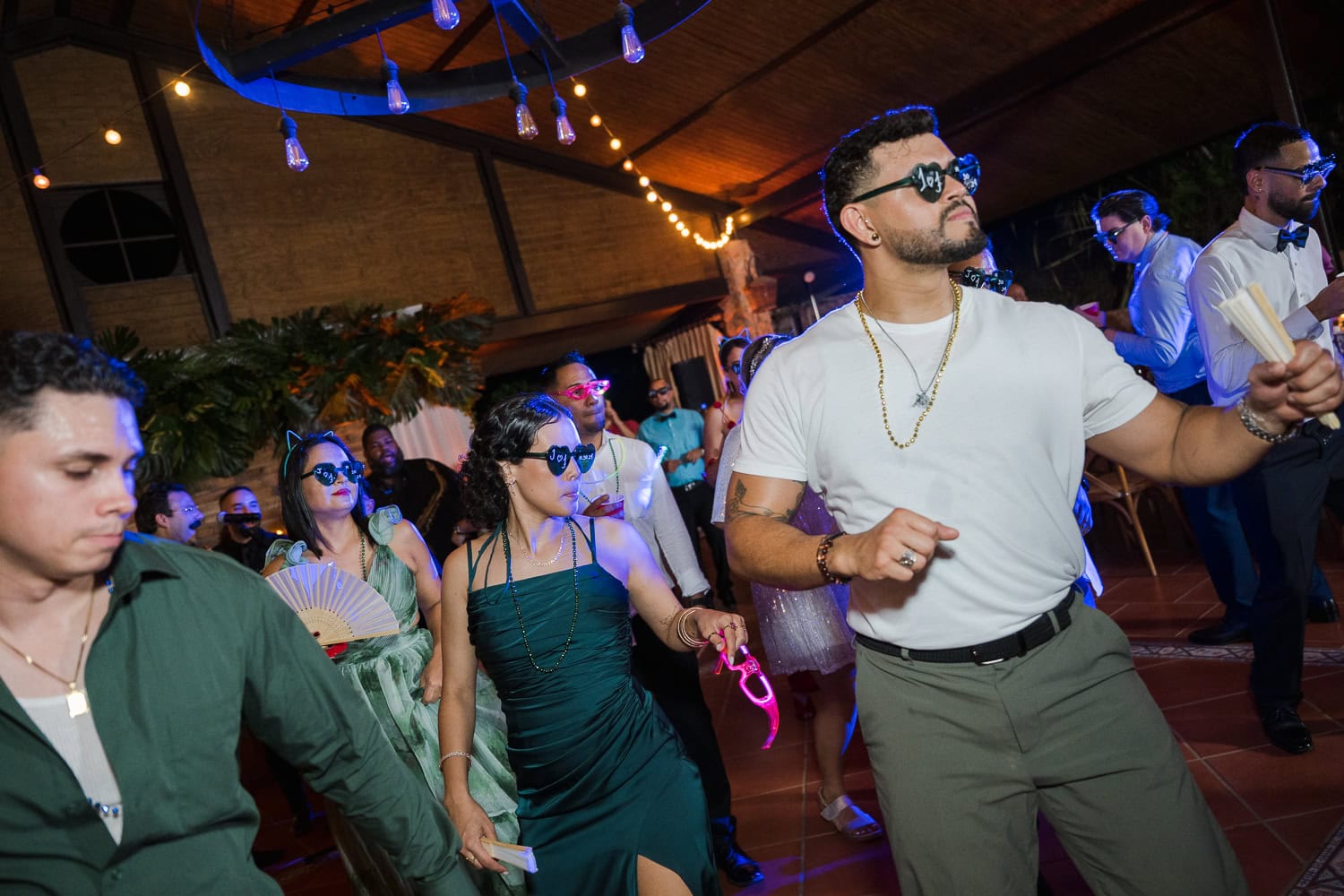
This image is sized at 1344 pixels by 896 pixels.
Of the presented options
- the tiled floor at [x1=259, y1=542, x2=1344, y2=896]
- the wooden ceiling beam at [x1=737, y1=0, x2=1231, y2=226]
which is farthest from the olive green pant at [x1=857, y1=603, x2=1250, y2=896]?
the wooden ceiling beam at [x1=737, y1=0, x2=1231, y2=226]

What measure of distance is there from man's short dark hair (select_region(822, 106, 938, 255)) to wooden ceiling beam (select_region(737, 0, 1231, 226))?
7.04 meters

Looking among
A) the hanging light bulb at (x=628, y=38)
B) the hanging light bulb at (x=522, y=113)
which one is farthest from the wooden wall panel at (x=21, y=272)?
the hanging light bulb at (x=628, y=38)

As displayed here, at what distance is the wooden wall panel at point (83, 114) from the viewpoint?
29.2 feet

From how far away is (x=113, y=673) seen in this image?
4.30 ft

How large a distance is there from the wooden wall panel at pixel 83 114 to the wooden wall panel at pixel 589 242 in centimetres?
394

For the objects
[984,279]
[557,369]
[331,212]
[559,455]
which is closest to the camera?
[559,455]

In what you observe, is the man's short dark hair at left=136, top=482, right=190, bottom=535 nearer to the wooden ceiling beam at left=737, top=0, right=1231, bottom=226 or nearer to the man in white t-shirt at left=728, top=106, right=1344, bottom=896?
the man in white t-shirt at left=728, top=106, right=1344, bottom=896

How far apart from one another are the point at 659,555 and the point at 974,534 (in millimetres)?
2479

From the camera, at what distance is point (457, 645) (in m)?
2.58

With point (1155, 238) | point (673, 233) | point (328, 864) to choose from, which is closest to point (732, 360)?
point (1155, 238)

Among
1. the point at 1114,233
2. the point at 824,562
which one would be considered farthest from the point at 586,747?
the point at 1114,233

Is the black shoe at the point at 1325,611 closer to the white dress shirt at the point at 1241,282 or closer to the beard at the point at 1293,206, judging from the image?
the white dress shirt at the point at 1241,282

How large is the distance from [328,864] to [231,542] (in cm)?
205

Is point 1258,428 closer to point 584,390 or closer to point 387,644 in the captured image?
point 387,644
